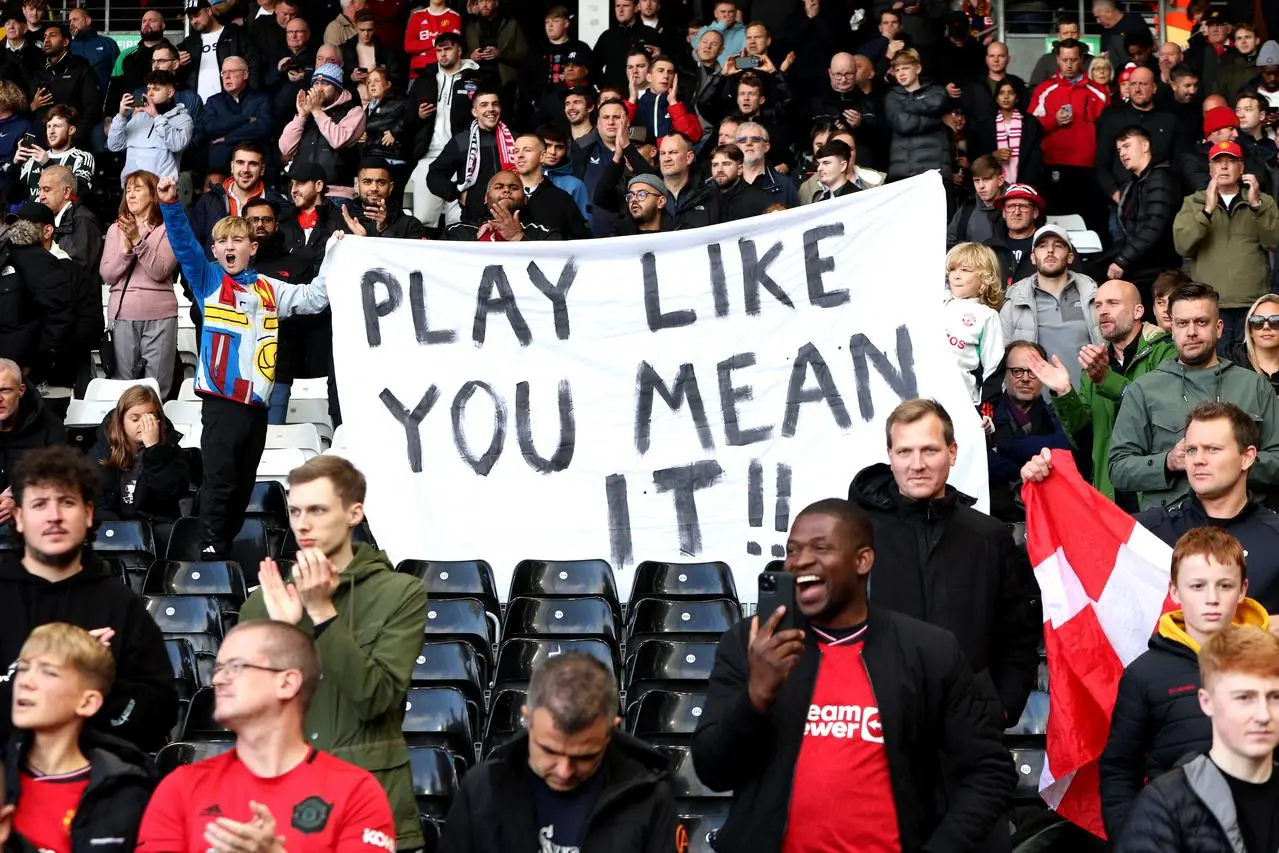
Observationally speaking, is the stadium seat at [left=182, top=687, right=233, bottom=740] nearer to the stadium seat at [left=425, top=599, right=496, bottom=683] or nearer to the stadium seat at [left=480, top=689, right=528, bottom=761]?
the stadium seat at [left=480, top=689, right=528, bottom=761]

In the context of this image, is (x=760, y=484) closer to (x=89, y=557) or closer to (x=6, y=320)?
(x=89, y=557)

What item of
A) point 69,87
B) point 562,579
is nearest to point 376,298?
point 562,579

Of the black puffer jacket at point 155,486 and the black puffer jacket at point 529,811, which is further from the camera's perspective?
the black puffer jacket at point 155,486

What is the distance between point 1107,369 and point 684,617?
2.37 m

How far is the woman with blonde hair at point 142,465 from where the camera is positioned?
30.4 ft

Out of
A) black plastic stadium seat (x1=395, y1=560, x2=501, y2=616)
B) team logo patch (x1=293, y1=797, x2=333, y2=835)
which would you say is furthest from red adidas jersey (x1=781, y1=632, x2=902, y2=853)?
black plastic stadium seat (x1=395, y1=560, x2=501, y2=616)

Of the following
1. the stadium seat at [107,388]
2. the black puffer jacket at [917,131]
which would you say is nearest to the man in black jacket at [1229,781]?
the stadium seat at [107,388]

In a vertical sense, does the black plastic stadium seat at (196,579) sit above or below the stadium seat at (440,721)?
above

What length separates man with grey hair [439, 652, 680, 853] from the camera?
436 centimetres

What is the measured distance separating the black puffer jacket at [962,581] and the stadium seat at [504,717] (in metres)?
1.79

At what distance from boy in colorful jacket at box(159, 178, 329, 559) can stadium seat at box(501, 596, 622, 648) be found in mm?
1807

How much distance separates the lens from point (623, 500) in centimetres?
872

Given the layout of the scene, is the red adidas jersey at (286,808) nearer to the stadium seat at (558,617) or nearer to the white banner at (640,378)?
the stadium seat at (558,617)

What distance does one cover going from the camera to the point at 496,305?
905cm
